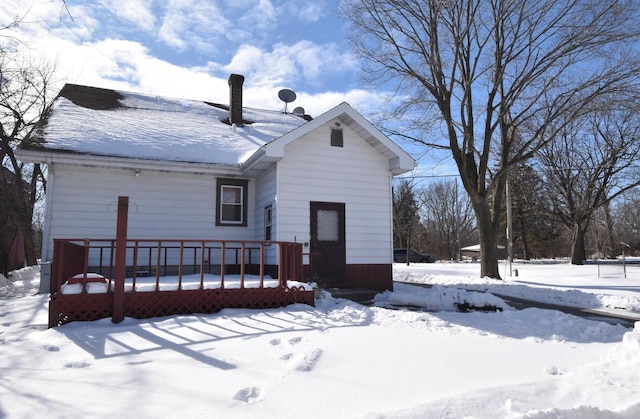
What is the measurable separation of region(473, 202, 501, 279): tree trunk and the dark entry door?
22.8 feet

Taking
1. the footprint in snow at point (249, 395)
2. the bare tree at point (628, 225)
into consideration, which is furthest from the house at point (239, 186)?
the bare tree at point (628, 225)

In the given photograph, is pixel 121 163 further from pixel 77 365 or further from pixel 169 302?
pixel 77 365

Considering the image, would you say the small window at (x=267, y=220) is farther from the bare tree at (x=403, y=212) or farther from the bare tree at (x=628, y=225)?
the bare tree at (x=628, y=225)

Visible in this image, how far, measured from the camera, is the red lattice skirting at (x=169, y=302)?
6.07m

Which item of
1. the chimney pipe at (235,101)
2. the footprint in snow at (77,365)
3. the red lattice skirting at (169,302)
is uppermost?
the chimney pipe at (235,101)

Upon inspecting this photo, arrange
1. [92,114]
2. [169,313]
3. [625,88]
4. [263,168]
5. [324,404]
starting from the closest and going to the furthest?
[324,404]
[169,313]
[263,168]
[92,114]
[625,88]

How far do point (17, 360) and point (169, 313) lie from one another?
8.25 ft

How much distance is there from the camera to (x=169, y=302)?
680 centimetres

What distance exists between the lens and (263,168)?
431 inches

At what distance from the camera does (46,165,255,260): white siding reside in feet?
32.6

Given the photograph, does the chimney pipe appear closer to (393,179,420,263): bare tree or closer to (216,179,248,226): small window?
(216,179,248,226): small window

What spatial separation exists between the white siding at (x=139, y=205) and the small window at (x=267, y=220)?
2.67 ft

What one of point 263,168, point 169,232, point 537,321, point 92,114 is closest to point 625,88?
point 537,321

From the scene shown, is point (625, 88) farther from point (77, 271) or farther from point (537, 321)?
point (77, 271)
